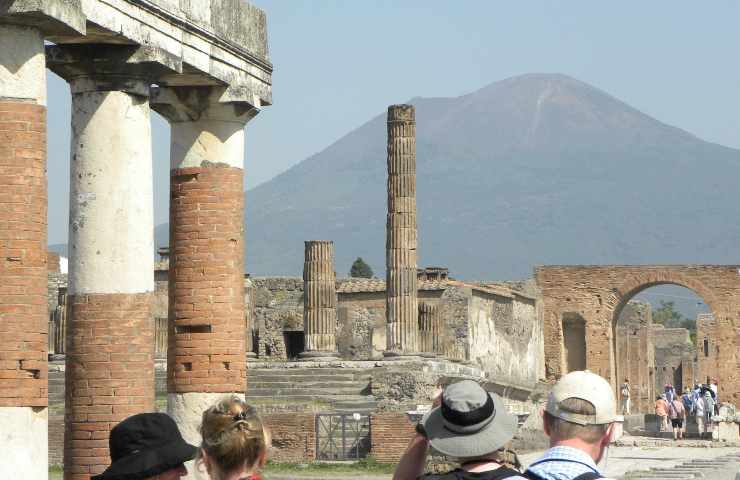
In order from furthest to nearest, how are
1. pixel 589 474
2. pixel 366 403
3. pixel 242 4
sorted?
pixel 366 403 < pixel 242 4 < pixel 589 474

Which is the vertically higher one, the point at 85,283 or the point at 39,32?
the point at 39,32

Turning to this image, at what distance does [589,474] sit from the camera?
6.09m

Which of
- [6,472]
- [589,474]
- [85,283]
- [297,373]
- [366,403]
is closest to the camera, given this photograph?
[589,474]

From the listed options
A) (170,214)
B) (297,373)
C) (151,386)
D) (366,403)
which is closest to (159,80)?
(170,214)

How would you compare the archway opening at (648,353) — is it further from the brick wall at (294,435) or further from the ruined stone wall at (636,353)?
the brick wall at (294,435)

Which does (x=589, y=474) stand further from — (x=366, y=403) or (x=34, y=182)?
(x=366, y=403)

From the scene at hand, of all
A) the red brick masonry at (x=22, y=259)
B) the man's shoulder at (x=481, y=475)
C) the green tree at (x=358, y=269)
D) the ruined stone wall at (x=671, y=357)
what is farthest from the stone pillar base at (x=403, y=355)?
the green tree at (x=358, y=269)

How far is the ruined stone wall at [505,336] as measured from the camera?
4000 cm

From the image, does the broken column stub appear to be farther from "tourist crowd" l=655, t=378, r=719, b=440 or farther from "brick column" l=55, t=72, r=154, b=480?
"tourist crowd" l=655, t=378, r=719, b=440

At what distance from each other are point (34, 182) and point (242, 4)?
153 inches

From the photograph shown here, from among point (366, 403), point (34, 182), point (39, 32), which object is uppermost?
point (39, 32)

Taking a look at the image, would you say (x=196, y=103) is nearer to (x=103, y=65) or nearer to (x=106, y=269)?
(x=103, y=65)

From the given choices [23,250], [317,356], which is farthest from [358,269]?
[23,250]

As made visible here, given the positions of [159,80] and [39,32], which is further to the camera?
[159,80]
